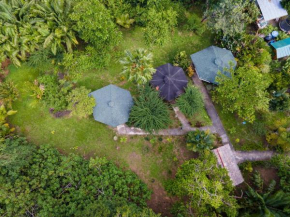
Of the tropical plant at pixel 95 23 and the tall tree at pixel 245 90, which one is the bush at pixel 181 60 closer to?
the tall tree at pixel 245 90

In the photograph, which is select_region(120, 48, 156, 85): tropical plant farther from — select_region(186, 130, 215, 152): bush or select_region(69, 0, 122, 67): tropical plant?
select_region(186, 130, 215, 152): bush

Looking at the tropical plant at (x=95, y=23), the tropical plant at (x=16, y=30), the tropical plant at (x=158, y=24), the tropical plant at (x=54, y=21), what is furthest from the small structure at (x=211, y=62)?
the tropical plant at (x=16, y=30)

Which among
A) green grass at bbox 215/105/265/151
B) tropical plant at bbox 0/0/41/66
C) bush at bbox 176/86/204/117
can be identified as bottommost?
green grass at bbox 215/105/265/151

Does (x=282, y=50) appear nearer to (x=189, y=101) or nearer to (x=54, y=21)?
(x=189, y=101)

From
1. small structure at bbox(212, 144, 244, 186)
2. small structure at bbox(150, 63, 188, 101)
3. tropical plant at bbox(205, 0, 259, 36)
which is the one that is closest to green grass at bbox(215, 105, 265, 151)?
small structure at bbox(212, 144, 244, 186)

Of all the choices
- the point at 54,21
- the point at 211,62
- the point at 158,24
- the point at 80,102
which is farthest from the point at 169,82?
the point at 54,21

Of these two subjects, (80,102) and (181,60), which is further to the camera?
(181,60)

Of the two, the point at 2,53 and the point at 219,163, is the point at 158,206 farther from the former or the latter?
the point at 2,53
